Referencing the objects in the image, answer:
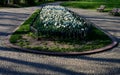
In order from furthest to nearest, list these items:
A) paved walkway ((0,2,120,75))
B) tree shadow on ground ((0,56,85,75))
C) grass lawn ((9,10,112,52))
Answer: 1. grass lawn ((9,10,112,52))
2. paved walkway ((0,2,120,75))
3. tree shadow on ground ((0,56,85,75))

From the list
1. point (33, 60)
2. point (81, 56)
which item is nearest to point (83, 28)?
point (81, 56)

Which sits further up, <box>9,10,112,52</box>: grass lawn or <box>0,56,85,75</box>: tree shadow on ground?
<box>0,56,85,75</box>: tree shadow on ground

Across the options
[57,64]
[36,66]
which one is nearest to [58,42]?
[57,64]

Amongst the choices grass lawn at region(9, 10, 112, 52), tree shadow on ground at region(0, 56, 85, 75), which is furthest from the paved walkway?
grass lawn at region(9, 10, 112, 52)

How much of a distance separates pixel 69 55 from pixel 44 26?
111 inches

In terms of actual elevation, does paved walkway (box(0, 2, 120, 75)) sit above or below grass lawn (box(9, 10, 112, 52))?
above

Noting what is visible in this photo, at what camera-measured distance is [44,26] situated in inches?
473

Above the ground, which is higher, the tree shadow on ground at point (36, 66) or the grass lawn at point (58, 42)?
the tree shadow on ground at point (36, 66)

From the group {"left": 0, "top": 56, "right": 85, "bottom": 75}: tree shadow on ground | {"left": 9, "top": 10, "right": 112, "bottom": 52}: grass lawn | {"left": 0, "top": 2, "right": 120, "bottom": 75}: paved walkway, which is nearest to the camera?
{"left": 0, "top": 56, "right": 85, "bottom": 75}: tree shadow on ground


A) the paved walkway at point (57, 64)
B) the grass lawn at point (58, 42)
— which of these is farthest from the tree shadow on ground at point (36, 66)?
the grass lawn at point (58, 42)

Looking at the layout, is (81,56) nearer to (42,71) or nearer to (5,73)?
(42,71)

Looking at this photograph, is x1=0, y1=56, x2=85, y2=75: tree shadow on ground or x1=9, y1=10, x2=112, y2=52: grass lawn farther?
x1=9, y1=10, x2=112, y2=52: grass lawn

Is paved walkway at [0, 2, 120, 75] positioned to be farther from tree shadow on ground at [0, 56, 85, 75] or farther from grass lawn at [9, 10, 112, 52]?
grass lawn at [9, 10, 112, 52]

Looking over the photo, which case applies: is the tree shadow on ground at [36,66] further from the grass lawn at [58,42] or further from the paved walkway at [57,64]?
the grass lawn at [58,42]
